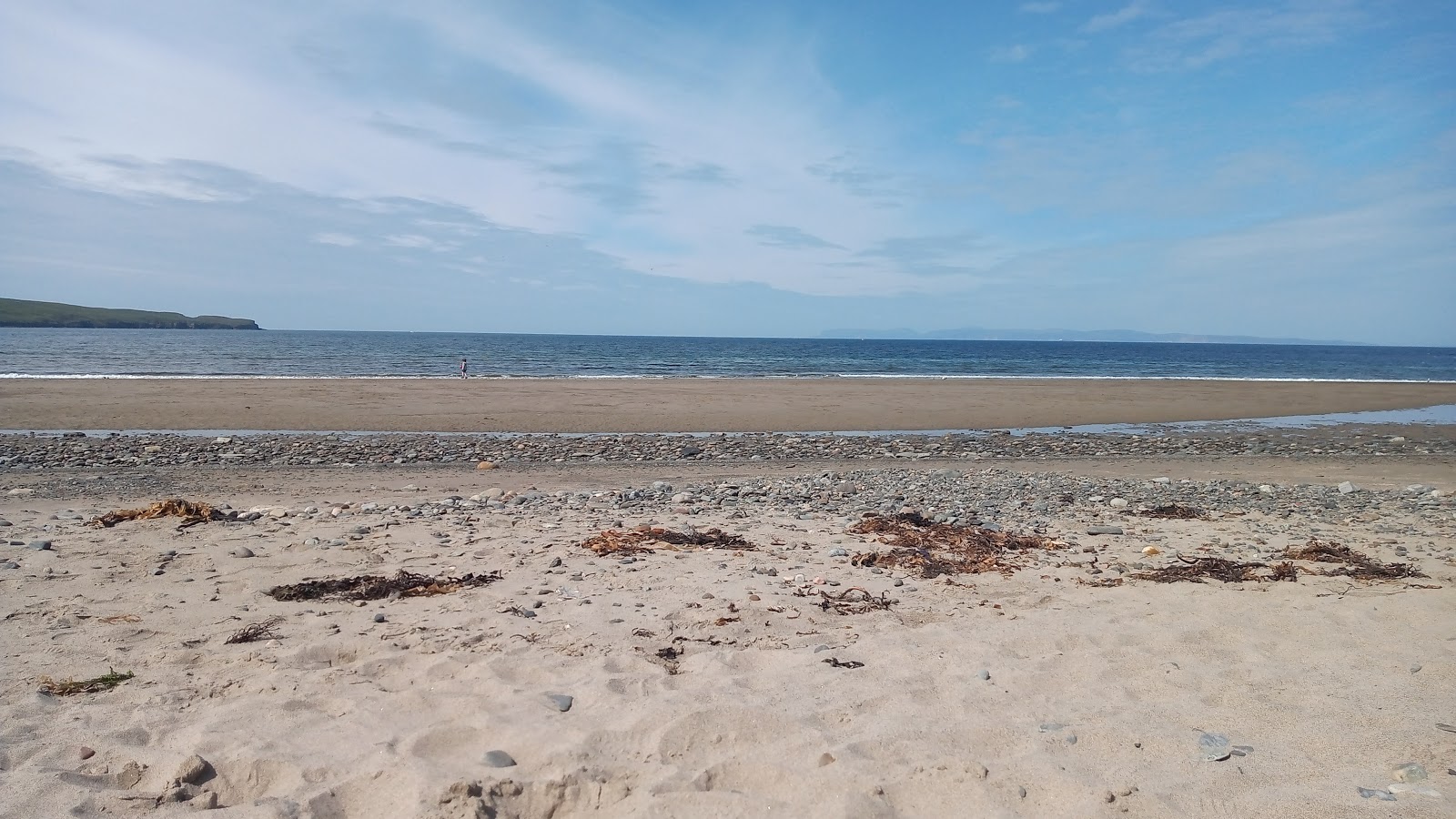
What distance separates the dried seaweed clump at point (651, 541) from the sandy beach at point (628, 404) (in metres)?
11.8

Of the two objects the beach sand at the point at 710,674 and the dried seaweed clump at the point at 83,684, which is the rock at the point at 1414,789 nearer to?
the beach sand at the point at 710,674

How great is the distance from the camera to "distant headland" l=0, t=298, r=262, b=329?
375 ft

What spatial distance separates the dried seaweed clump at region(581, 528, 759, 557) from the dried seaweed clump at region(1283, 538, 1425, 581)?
4.43 metres

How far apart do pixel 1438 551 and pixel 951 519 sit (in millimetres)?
4019

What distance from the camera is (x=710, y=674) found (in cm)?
408

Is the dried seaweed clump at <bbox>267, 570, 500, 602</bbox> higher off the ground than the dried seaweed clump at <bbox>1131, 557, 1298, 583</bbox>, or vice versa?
the dried seaweed clump at <bbox>1131, 557, 1298, 583</bbox>

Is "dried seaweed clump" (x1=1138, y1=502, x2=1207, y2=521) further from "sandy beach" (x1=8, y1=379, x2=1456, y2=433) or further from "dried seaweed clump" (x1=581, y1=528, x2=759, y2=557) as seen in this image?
"sandy beach" (x1=8, y1=379, x2=1456, y2=433)

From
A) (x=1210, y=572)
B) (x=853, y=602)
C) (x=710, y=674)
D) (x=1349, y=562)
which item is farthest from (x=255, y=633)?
(x=1349, y=562)

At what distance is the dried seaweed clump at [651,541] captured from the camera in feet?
21.5

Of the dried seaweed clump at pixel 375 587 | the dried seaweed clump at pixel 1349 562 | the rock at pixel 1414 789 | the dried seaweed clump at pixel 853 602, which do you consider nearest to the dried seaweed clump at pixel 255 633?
the dried seaweed clump at pixel 375 587

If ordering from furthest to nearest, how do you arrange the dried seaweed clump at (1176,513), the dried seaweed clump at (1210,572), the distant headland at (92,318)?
the distant headland at (92,318), the dried seaweed clump at (1176,513), the dried seaweed clump at (1210,572)

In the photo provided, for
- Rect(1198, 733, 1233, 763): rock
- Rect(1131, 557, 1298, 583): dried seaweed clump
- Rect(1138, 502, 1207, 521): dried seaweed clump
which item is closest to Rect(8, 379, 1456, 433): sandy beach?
Rect(1138, 502, 1207, 521): dried seaweed clump

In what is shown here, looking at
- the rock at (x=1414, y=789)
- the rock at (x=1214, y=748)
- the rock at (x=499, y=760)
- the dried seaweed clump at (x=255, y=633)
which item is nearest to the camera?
the rock at (x=1414, y=789)

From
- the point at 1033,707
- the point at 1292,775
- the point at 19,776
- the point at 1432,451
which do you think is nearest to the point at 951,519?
the point at 1033,707
